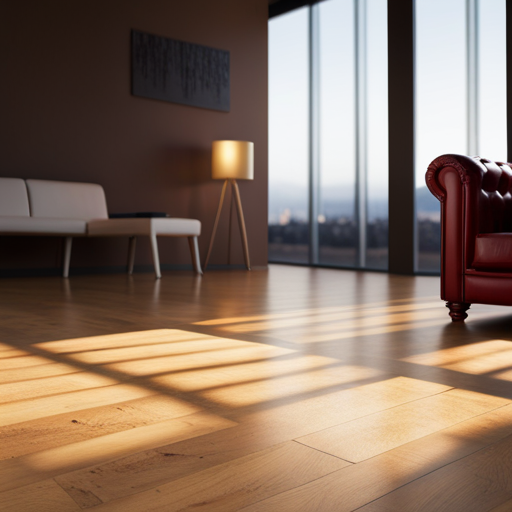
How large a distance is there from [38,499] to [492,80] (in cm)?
518

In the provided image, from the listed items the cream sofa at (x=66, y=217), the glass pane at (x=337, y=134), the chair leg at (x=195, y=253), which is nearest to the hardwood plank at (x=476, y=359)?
the cream sofa at (x=66, y=217)

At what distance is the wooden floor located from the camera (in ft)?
2.54

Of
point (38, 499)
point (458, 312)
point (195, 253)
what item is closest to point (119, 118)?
point (195, 253)

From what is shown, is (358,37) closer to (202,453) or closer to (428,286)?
(428,286)

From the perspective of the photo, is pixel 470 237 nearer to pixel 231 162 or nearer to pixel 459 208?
pixel 459 208

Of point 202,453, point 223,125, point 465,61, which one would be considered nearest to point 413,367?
point 202,453

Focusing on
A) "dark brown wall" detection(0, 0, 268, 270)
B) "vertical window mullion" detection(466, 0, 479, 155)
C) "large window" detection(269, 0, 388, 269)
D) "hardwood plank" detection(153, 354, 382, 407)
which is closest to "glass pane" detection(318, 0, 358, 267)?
"large window" detection(269, 0, 388, 269)

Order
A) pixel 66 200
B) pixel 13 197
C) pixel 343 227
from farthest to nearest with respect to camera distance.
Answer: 1. pixel 343 227
2. pixel 66 200
3. pixel 13 197

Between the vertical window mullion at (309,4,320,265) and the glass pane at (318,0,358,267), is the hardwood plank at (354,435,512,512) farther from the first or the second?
the vertical window mullion at (309,4,320,265)

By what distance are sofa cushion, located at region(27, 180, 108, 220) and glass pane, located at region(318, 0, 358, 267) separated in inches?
99.5

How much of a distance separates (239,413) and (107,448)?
0.27m

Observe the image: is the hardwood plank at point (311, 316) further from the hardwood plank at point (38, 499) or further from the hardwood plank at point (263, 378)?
the hardwood plank at point (38, 499)

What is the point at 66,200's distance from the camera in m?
4.96

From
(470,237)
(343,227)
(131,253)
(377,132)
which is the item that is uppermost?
(377,132)
